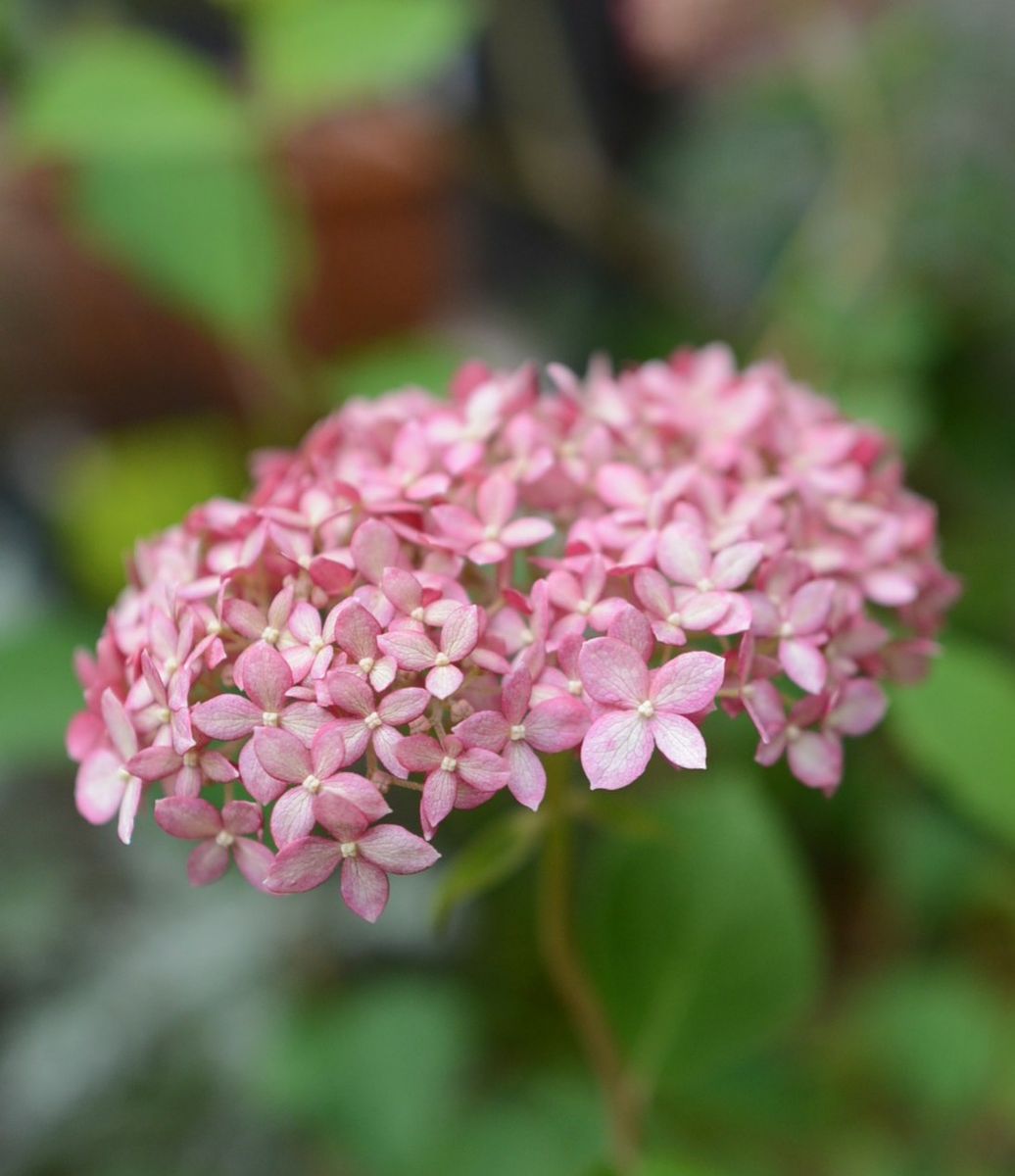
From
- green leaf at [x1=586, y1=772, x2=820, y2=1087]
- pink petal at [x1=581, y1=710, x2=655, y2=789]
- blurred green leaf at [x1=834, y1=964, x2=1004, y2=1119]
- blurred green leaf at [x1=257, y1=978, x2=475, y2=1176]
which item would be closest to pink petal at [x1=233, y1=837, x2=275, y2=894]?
pink petal at [x1=581, y1=710, x2=655, y2=789]

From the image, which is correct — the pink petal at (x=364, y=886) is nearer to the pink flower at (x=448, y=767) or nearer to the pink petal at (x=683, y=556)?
the pink flower at (x=448, y=767)

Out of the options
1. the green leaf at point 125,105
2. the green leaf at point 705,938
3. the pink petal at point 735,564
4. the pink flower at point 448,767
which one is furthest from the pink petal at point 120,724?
the green leaf at point 125,105

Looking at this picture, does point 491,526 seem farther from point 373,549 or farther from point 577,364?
point 577,364

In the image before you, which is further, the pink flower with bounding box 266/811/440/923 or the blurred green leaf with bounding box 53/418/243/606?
the blurred green leaf with bounding box 53/418/243/606

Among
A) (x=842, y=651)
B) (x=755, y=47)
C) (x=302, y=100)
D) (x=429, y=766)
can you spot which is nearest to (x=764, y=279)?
(x=755, y=47)

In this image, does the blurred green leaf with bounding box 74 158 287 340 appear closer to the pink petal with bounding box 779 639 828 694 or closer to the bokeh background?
the bokeh background

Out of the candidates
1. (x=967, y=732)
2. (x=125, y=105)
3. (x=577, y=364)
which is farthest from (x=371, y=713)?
(x=577, y=364)
